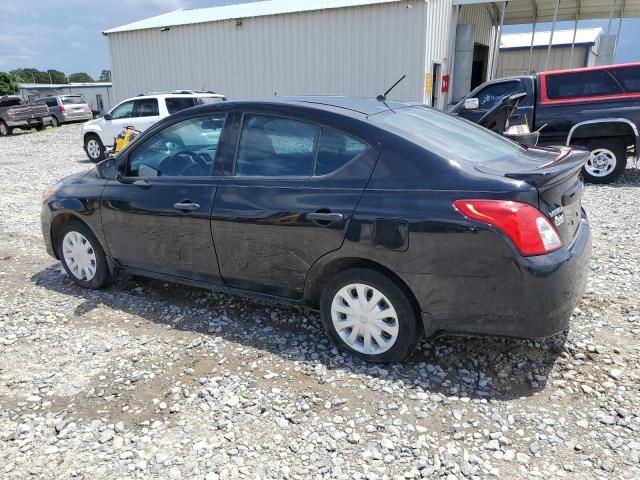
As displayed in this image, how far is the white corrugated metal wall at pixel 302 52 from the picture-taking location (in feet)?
50.0

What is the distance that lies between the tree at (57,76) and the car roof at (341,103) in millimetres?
102843

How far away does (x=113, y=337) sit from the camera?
12.3 ft

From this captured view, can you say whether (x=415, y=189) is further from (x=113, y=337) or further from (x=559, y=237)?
(x=113, y=337)

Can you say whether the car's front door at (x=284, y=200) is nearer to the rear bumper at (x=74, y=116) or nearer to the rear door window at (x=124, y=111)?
the rear door window at (x=124, y=111)

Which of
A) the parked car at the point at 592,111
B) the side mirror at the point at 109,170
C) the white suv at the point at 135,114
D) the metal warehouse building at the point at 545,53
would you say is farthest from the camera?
the metal warehouse building at the point at 545,53

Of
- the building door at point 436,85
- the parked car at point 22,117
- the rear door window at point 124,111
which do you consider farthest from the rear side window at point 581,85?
the parked car at point 22,117

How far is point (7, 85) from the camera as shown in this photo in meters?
56.0

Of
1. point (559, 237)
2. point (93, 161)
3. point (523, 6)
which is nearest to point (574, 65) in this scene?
point (523, 6)

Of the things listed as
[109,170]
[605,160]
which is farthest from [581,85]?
[109,170]

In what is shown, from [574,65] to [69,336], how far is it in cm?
2851

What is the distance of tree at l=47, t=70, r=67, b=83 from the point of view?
304 ft

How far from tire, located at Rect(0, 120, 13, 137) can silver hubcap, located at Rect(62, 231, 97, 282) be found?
21.8 meters

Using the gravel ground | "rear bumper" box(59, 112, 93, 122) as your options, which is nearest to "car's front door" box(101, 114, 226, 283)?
the gravel ground

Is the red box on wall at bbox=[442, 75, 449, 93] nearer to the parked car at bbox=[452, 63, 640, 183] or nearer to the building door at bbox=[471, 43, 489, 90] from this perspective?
the building door at bbox=[471, 43, 489, 90]
